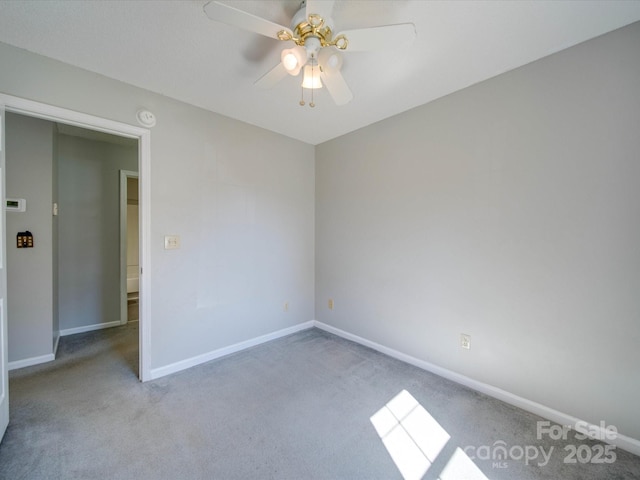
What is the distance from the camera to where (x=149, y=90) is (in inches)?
91.0

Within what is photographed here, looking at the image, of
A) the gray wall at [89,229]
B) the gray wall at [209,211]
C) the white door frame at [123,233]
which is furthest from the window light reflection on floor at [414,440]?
the gray wall at [89,229]

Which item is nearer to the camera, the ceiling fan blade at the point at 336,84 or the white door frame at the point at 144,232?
the ceiling fan blade at the point at 336,84

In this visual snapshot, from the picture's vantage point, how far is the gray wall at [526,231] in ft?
5.30

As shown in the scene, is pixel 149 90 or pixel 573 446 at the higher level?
pixel 149 90

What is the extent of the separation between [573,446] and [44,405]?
3576 mm

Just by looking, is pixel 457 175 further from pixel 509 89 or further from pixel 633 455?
pixel 633 455

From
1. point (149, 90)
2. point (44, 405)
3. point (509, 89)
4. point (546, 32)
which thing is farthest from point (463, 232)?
point (44, 405)

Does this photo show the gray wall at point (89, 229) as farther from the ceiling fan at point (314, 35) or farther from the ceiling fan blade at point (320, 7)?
the ceiling fan blade at point (320, 7)

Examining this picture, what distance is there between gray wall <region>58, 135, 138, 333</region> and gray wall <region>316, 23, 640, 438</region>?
3.45 meters

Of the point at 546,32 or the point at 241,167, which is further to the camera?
the point at 241,167

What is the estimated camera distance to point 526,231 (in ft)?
6.38

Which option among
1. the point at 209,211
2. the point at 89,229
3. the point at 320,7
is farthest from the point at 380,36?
the point at 89,229

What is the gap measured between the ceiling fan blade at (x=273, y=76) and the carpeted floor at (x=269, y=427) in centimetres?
228

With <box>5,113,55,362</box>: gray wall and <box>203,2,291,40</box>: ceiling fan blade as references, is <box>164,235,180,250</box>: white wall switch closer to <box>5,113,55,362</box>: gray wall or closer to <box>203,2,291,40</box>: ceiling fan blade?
<box>5,113,55,362</box>: gray wall
